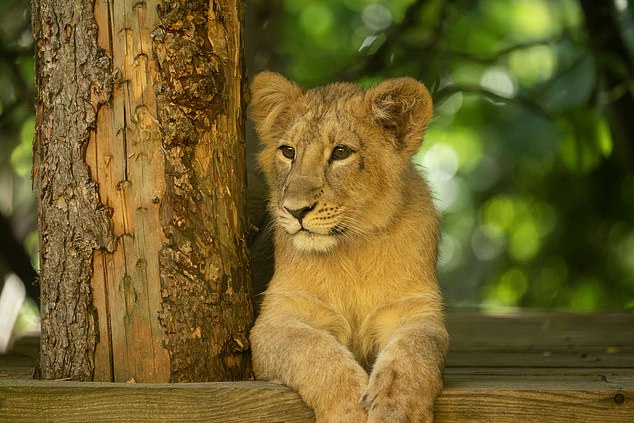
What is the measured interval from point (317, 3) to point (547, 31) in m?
4.93

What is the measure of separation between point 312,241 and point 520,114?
7.95 meters

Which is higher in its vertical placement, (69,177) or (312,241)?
(69,177)

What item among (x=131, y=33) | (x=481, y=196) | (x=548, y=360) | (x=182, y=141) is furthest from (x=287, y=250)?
(x=481, y=196)

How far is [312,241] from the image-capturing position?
427cm

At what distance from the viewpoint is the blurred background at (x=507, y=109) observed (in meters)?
7.50

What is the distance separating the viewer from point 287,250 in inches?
181

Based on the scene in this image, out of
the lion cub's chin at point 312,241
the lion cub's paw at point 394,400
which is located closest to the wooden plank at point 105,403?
the lion cub's paw at point 394,400

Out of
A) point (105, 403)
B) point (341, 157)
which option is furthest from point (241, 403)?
point (341, 157)

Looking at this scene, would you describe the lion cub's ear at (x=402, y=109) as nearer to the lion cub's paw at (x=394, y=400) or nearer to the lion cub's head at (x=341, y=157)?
the lion cub's head at (x=341, y=157)

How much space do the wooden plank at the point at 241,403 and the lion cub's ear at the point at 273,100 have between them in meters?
1.43

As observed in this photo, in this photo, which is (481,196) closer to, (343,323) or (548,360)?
(548,360)

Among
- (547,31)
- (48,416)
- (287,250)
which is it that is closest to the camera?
(48,416)

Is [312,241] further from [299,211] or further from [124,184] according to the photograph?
[124,184]

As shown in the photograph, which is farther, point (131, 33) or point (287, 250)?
point (287, 250)
